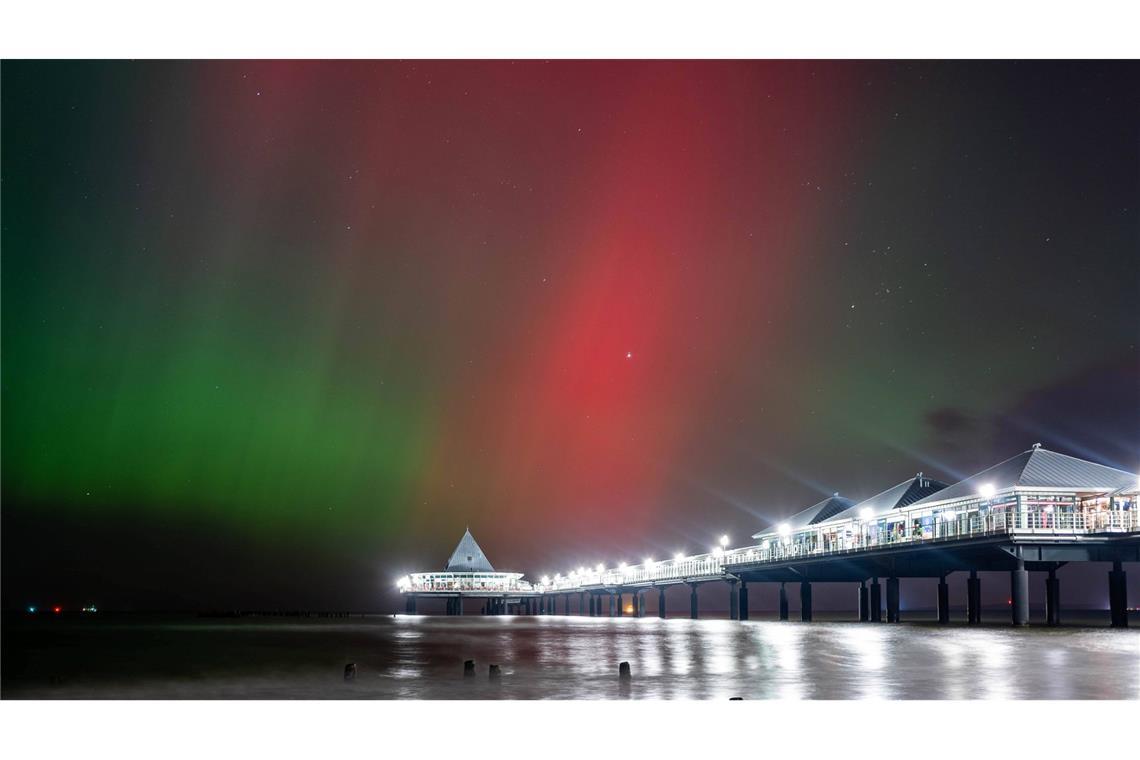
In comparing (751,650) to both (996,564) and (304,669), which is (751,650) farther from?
(996,564)

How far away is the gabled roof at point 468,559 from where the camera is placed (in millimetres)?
178125

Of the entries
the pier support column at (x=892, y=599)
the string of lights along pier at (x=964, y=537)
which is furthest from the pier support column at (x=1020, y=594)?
the pier support column at (x=892, y=599)

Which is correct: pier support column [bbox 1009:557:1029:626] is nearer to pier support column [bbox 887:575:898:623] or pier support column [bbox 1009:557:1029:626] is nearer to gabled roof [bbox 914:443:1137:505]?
gabled roof [bbox 914:443:1137:505]

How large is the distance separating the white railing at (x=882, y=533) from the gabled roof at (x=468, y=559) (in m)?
36.4

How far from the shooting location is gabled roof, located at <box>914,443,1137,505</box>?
184 feet

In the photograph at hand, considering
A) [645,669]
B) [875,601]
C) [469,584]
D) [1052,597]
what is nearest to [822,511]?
[875,601]

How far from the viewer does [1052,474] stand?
5762 centimetres

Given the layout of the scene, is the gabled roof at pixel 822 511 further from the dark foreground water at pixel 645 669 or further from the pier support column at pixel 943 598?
the dark foreground water at pixel 645 669

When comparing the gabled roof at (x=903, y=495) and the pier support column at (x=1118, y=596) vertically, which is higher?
the gabled roof at (x=903, y=495)

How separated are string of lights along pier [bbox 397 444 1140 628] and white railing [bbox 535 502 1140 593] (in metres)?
0.08

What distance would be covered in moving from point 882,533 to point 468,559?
10944 cm

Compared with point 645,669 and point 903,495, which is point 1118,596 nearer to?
point 903,495

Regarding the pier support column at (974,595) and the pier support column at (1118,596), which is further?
the pier support column at (974,595)
